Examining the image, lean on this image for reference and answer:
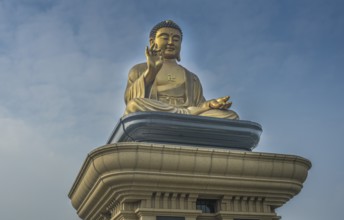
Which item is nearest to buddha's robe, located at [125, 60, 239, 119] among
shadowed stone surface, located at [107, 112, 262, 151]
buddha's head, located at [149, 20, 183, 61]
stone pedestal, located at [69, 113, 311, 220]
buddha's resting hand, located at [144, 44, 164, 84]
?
buddha's resting hand, located at [144, 44, 164, 84]

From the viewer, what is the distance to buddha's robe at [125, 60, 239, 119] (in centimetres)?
1177

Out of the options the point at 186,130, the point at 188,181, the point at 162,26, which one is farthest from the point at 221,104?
the point at 162,26

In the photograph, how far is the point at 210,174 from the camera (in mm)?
9453

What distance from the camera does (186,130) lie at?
414 inches

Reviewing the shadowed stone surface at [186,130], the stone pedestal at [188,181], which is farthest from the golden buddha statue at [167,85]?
the stone pedestal at [188,181]

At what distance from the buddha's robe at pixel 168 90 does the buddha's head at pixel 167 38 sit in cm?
36

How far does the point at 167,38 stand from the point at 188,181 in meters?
6.59

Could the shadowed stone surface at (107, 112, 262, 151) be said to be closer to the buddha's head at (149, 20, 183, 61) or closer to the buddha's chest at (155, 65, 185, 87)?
the buddha's chest at (155, 65, 185, 87)

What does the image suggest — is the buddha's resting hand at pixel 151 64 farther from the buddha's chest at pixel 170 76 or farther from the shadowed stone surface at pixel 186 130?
the shadowed stone surface at pixel 186 130

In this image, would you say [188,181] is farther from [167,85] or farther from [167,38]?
[167,38]

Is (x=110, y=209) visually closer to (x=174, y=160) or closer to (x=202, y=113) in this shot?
(x=174, y=160)

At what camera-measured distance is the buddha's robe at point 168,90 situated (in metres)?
11.8

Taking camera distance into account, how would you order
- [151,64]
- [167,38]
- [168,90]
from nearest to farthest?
[151,64] < [168,90] < [167,38]

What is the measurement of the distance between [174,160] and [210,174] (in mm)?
875
